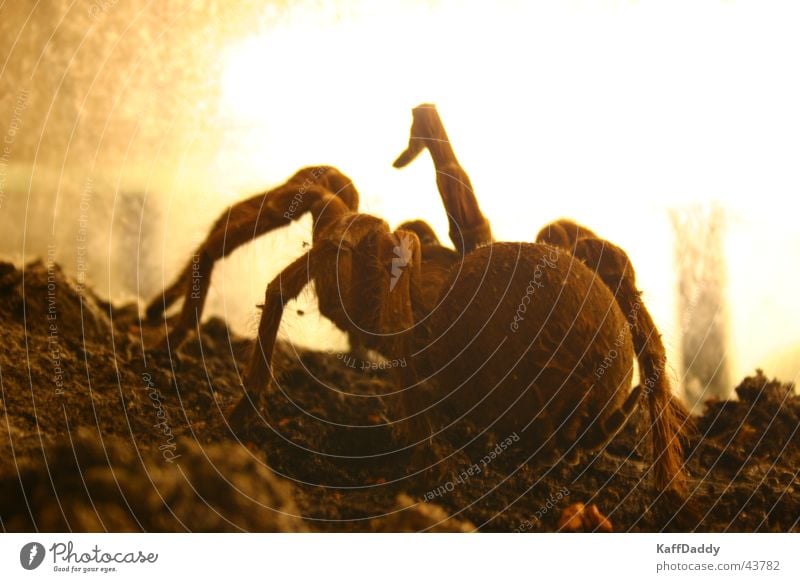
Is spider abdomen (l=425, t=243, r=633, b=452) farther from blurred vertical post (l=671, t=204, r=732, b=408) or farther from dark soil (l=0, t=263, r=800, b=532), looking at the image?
blurred vertical post (l=671, t=204, r=732, b=408)

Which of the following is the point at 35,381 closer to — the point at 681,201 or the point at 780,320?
the point at 681,201

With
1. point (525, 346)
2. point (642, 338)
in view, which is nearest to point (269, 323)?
point (525, 346)

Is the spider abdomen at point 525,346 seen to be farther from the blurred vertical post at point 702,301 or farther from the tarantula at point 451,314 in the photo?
the blurred vertical post at point 702,301

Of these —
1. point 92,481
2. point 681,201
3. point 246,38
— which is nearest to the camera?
point 92,481
